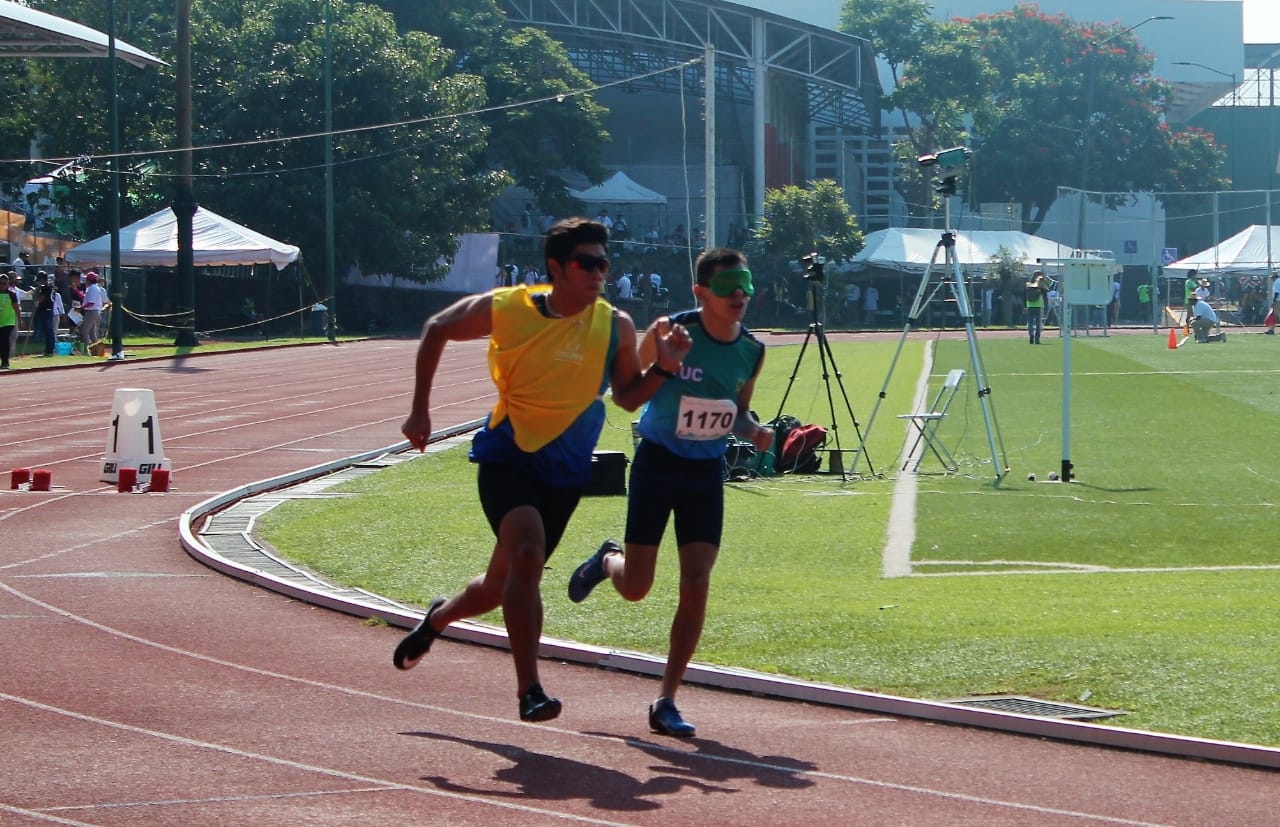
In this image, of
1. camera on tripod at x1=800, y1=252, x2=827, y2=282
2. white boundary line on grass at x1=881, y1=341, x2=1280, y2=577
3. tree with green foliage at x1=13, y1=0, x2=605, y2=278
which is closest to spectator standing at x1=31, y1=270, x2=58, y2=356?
tree with green foliage at x1=13, y1=0, x2=605, y2=278

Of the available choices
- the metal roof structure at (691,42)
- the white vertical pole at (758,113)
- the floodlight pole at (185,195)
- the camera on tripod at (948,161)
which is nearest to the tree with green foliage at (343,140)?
the floodlight pole at (185,195)

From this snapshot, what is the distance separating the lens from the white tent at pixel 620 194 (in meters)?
63.5

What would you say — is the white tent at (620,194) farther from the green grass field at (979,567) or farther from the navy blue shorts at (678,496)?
the navy blue shorts at (678,496)

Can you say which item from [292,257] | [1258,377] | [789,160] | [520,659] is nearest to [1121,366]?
[1258,377]

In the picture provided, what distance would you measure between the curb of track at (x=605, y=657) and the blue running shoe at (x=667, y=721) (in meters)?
0.89

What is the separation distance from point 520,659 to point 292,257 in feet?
125

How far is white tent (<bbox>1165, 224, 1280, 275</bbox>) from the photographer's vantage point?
53844mm

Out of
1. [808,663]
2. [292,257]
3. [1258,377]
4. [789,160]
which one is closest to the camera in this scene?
[808,663]

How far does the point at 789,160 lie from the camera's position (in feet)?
247

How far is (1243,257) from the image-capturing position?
5475 cm

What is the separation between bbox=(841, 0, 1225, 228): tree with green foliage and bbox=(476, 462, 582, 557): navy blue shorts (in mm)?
71108

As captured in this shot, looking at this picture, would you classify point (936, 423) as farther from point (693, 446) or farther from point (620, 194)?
point (620, 194)

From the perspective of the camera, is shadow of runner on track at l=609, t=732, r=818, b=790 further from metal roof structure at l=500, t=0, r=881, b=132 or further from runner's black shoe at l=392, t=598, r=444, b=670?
metal roof structure at l=500, t=0, r=881, b=132

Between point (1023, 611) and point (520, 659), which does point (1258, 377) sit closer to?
point (1023, 611)
